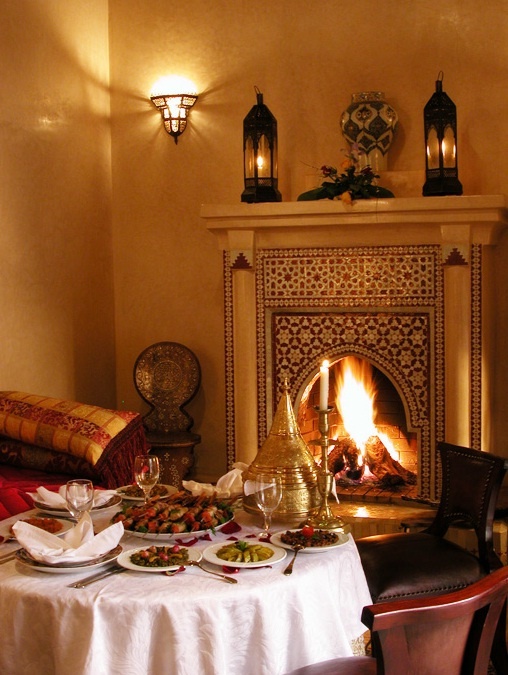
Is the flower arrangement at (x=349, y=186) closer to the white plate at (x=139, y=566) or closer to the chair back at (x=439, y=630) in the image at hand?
the white plate at (x=139, y=566)

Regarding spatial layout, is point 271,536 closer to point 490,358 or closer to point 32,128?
point 490,358

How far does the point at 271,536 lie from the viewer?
7.51ft

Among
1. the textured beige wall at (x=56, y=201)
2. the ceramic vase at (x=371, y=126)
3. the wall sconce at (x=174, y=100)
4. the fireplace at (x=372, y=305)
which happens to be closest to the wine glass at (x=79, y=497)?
the textured beige wall at (x=56, y=201)

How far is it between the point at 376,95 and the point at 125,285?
1938 mm

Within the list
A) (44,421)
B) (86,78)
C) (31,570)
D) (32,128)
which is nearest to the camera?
(31,570)

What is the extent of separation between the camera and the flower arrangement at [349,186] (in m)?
4.66

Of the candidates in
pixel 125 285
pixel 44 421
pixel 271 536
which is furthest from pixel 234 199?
pixel 271 536

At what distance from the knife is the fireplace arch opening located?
297 cm

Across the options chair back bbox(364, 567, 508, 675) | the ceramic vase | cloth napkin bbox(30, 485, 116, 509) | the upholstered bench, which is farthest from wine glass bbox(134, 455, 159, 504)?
the ceramic vase

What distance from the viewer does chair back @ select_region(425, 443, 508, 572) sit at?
3121mm

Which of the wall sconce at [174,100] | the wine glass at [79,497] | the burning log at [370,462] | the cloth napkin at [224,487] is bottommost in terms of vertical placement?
the burning log at [370,462]

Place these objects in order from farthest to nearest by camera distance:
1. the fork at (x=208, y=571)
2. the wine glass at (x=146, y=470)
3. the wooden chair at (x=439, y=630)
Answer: the wine glass at (x=146, y=470)
the fork at (x=208, y=571)
the wooden chair at (x=439, y=630)

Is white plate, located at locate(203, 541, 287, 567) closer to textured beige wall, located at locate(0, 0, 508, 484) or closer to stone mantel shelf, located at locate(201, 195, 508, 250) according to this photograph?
textured beige wall, located at locate(0, 0, 508, 484)

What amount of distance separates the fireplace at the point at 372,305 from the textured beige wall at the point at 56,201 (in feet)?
2.97
